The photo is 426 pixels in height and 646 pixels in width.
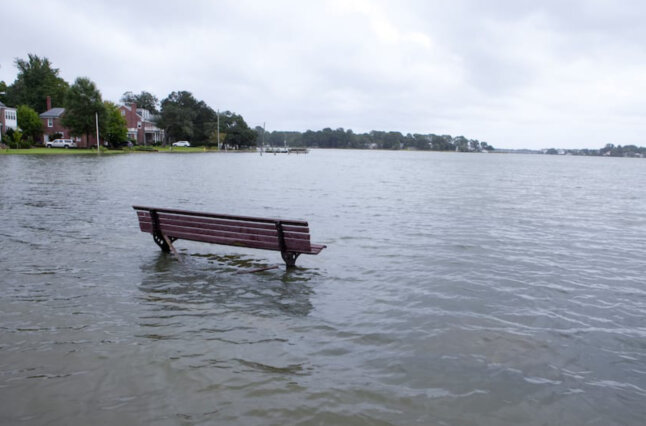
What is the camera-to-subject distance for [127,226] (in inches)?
650

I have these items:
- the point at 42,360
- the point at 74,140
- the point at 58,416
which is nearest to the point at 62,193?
the point at 42,360

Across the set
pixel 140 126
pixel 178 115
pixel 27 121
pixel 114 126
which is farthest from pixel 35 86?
pixel 114 126

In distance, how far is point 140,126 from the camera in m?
130

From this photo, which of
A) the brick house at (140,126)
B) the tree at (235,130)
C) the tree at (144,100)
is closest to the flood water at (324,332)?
the brick house at (140,126)

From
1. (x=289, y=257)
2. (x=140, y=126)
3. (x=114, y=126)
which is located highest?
(x=140, y=126)

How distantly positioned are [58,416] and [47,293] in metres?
4.64

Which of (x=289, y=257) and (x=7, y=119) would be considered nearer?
(x=289, y=257)

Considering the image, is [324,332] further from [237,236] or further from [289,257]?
[237,236]

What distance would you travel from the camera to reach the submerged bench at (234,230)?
9.98m

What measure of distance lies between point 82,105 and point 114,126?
11.0m

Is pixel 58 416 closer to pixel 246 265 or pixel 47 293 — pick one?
pixel 47 293

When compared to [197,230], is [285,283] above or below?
below

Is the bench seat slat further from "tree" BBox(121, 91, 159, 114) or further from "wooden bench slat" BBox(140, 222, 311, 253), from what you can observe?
"tree" BBox(121, 91, 159, 114)

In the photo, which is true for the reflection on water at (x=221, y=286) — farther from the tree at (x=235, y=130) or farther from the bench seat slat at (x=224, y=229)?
the tree at (x=235, y=130)
